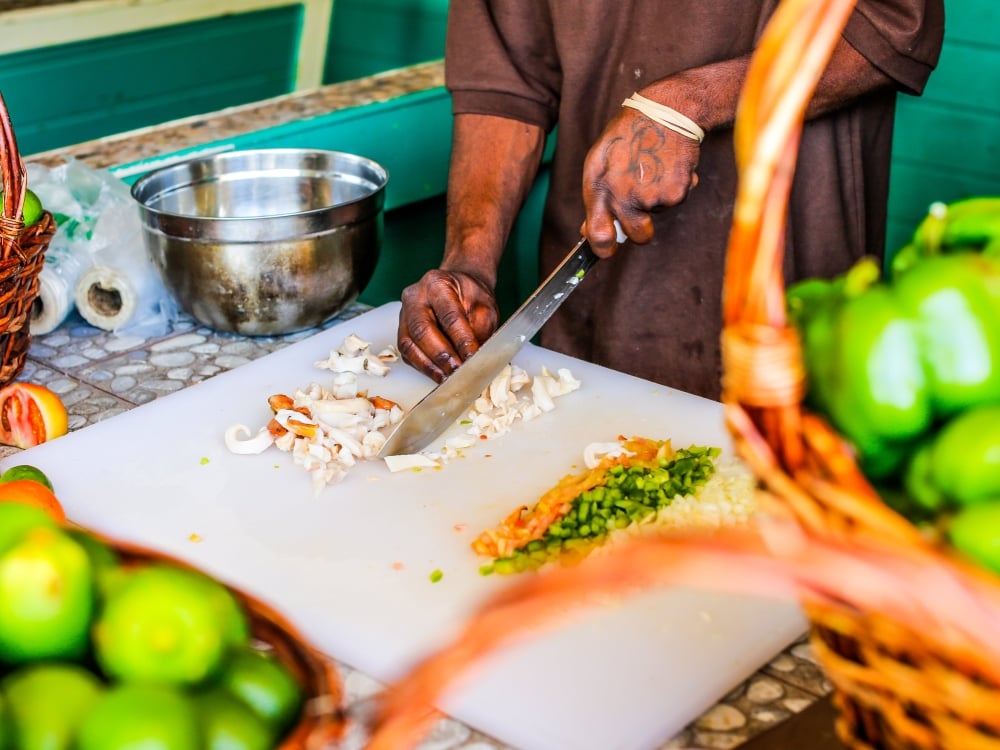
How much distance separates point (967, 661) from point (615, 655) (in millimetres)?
492

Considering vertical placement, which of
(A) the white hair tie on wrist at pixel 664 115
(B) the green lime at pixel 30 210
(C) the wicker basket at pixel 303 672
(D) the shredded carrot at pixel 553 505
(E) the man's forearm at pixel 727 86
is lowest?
(D) the shredded carrot at pixel 553 505

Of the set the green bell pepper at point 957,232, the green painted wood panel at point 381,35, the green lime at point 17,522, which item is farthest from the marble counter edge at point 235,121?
the green bell pepper at point 957,232

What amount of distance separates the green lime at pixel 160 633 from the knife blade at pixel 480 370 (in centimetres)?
67

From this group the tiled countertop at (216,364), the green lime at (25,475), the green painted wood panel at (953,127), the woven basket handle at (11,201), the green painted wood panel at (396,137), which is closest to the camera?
the tiled countertop at (216,364)

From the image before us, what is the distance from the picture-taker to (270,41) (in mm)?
4191

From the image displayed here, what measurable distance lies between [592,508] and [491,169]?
949 millimetres

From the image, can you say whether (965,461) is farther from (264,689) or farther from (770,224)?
(264,689)

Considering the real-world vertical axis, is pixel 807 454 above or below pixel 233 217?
above

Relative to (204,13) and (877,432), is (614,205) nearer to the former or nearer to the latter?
(877,432)

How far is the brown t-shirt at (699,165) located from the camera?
1.73 meters

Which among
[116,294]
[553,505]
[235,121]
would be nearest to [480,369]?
[553,505]

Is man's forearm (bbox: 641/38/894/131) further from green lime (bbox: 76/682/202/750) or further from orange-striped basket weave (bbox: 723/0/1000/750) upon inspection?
green lime (bbox: 76/682/202/750)

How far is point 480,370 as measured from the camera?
4.66 ft

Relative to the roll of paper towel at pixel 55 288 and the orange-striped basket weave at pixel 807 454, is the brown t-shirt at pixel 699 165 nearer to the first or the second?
the roll of paper towel at pixel 55 288
